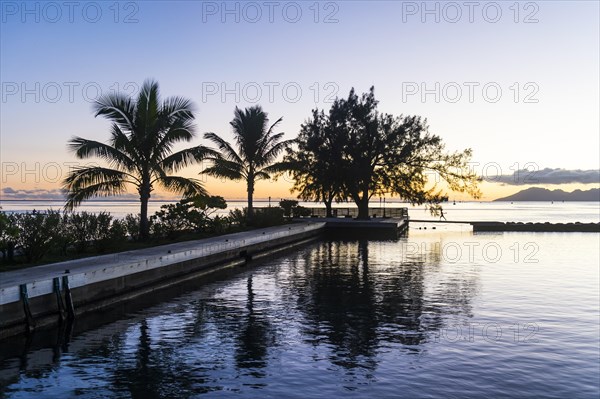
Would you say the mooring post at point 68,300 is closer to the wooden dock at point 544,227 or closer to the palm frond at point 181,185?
the palm frond at point 181,185

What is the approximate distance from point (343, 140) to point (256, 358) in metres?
42.9

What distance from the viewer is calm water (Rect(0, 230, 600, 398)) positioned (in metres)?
9.09

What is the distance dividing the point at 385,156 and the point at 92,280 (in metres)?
40.8

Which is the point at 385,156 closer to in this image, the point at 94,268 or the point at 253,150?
the point at 253,150

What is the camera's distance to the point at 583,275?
23.5 metres

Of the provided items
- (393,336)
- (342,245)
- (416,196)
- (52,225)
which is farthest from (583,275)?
(416,196)

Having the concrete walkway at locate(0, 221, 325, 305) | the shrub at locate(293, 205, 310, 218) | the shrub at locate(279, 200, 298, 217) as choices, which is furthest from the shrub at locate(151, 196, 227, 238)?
the shrub at locate(293, 205, 310, 218)

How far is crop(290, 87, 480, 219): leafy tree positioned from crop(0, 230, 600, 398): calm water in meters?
30.8

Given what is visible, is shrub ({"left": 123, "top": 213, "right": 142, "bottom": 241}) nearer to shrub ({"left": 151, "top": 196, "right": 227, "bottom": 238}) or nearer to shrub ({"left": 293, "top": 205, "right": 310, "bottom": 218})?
shrub ({"left": 151, "top": 196, "right": 227, "bottom": 238})

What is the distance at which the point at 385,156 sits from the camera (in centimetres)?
5288

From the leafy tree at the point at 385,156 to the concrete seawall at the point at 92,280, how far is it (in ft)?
92.1

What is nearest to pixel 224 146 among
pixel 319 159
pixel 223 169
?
pixel 223 169

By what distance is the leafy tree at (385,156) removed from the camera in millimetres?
52375

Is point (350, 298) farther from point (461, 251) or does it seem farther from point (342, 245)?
point (342, 245)
